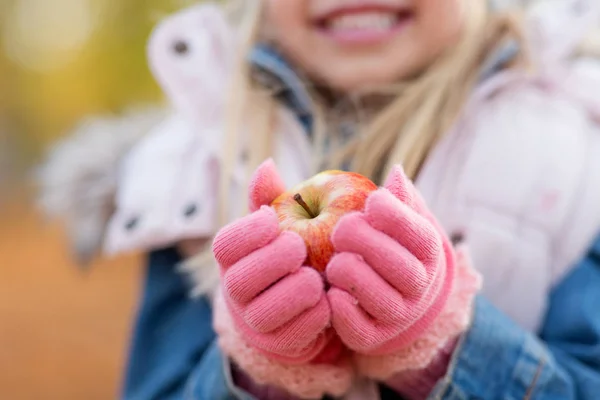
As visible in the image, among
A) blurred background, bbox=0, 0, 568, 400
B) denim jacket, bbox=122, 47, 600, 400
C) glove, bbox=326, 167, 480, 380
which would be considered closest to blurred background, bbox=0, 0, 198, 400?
blurred background, bbox=0, 0, 568, 400

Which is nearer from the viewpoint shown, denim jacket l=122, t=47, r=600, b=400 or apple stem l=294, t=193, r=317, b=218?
apple stem l=294, t=193, r=317, b=218

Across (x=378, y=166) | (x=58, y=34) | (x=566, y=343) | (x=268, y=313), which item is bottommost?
(x=58, y=34)

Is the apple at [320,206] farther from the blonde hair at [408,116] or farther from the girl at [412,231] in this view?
the blonde hair at [408,116]

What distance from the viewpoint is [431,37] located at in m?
0.91

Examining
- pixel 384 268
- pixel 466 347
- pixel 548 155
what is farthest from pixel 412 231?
pixel 548 155

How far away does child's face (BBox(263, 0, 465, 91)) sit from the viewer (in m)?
0.89

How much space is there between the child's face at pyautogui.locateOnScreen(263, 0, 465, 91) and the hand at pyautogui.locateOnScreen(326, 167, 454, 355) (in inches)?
15.0

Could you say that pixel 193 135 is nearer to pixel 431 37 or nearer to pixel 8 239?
pixel 431 37

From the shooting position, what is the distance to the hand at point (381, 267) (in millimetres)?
527

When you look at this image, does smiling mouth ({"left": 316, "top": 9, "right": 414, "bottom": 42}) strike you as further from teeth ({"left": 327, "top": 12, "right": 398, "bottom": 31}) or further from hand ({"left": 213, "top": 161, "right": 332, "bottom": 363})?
hand ({"left": 213, "top": 161, "right": 332, "bottom": 363})

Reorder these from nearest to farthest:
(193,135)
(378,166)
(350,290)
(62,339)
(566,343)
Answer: (350,290) → (566,343) → (378,166) → (193,135) → (62,339)

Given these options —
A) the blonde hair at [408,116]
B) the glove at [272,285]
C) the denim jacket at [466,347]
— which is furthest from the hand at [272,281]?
the blonde hair at [408,116]

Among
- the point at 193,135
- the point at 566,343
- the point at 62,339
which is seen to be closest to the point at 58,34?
the point at 62,339

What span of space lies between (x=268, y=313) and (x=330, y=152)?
449mm
